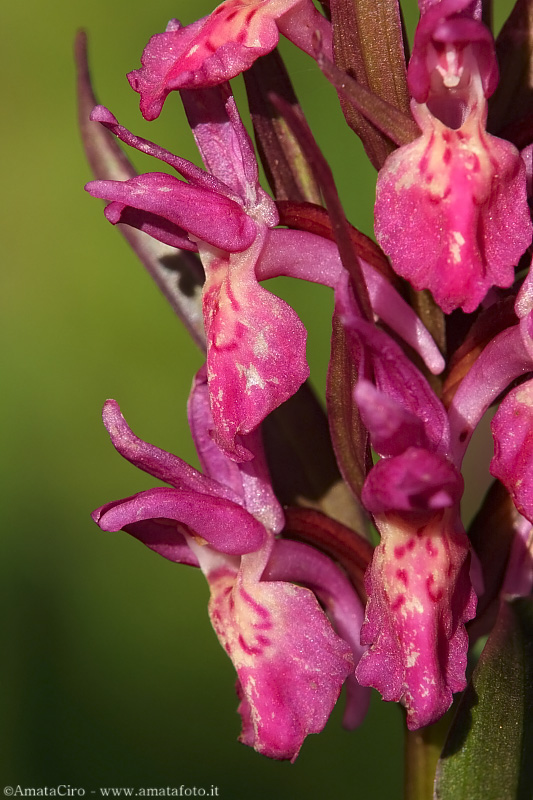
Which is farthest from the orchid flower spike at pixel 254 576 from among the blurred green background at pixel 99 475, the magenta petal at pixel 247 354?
the blurred green background at pixel 99 475

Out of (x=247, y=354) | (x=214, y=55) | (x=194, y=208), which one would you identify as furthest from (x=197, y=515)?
(x=214, y=55)

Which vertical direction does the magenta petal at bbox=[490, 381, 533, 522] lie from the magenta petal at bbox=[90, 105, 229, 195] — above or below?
below

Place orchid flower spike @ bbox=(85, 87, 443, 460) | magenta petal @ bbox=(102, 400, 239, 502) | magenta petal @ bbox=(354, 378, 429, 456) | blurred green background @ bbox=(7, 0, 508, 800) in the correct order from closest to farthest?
magenta petal @ bbox=(354, 378, 429, 456) < orchid flower spike @ bbox=(85, 87, 443, 460) < magenta petal @ bbox=(102, 400, 239, 502) < blurred green background @ bbox=(7, 0, 508, 800)

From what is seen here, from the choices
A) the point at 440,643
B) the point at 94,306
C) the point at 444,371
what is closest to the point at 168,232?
the point at 444,371

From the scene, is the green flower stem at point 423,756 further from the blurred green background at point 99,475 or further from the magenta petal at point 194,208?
the blurred green background at point 99,475

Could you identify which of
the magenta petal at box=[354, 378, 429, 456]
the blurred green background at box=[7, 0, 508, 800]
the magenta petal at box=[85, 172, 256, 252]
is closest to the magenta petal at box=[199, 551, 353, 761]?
the magenta petal at box=[354, 378, 429, 456]

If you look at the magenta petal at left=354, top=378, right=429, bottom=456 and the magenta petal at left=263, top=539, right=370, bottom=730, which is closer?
the magenta petal at left=354, top=378, right=429, bottom=456

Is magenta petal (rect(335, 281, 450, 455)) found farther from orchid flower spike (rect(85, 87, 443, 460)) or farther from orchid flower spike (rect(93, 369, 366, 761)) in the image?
orchid flower spike (rect(93, 369, 366, 761))
